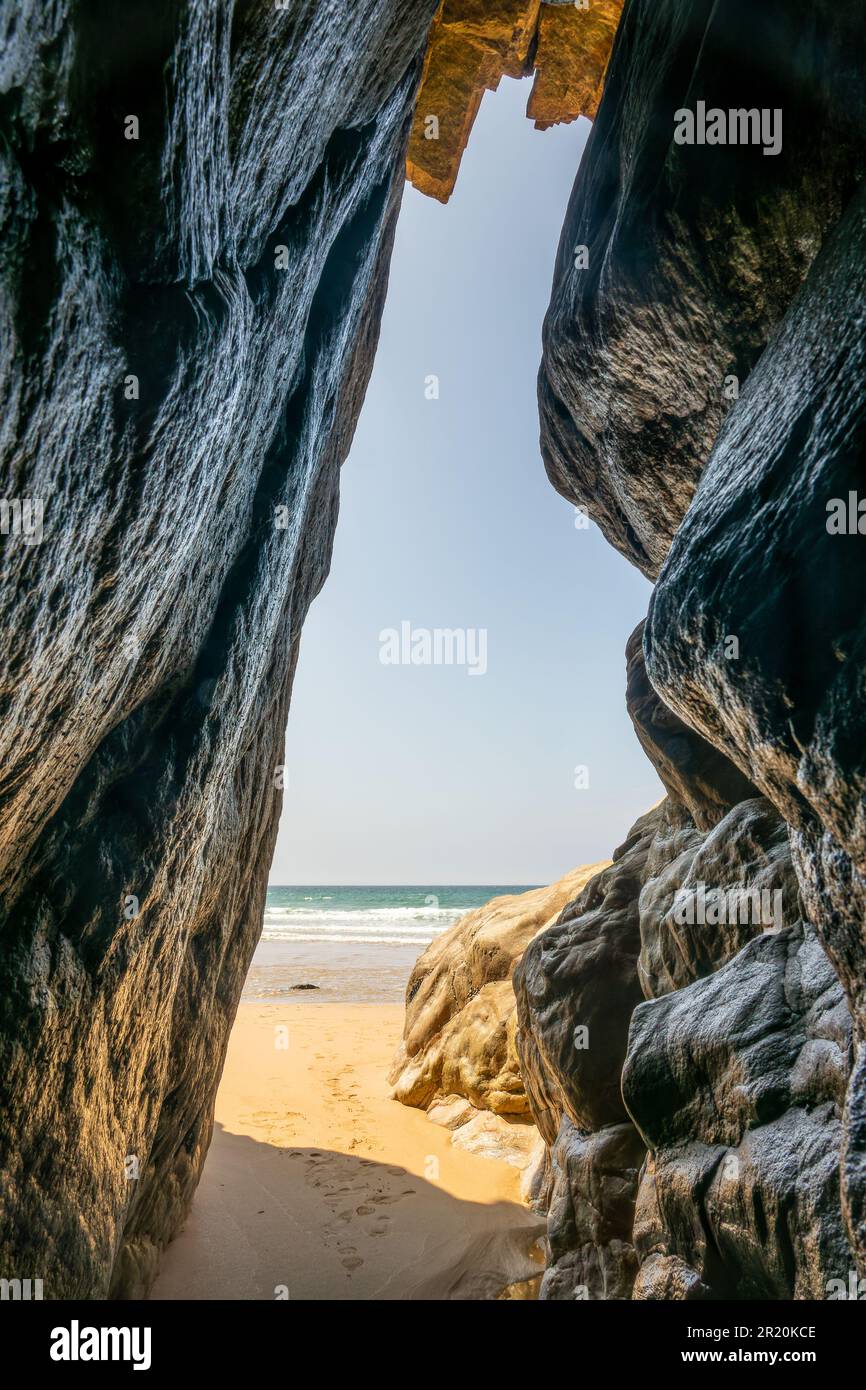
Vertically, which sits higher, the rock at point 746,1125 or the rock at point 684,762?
the rock at point 684,762

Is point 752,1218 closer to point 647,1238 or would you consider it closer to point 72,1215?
point 647,1238

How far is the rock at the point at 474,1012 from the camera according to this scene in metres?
8.38

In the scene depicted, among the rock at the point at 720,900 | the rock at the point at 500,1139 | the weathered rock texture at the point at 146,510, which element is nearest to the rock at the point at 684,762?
the rock at the point at 720,900

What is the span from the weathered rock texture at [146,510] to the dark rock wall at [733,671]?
2.43m

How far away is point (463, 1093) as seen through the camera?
8.55 m

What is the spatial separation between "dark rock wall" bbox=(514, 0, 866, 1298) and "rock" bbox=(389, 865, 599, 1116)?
1900mm

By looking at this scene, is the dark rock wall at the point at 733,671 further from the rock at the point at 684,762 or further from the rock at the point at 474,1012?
the rock at the point at 474,1012

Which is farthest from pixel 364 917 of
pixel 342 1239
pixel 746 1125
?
pixel 746 1125

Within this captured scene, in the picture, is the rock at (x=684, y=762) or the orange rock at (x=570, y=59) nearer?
the rock at (x=684, y=762)

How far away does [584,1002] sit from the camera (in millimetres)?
5965

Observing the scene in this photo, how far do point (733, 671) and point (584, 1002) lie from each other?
3.89 meters

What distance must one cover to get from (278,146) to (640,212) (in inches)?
112
